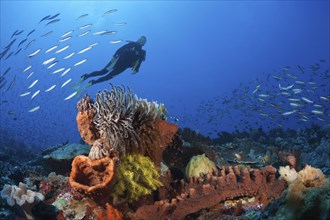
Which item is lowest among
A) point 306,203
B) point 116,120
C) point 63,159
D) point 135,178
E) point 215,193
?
point 306,203

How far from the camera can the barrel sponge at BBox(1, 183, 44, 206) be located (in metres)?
5.52

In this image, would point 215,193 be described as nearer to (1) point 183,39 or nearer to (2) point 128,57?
(2) point 128,57

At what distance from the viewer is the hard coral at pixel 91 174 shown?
4.57m

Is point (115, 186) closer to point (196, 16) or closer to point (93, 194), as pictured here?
point (93, 194)

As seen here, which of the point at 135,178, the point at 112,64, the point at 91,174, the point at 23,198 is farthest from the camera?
the point at 112,64

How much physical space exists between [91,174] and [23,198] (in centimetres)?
162

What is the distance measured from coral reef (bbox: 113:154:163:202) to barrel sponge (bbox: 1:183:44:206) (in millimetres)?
1731

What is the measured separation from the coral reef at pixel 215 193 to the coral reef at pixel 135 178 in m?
0.32

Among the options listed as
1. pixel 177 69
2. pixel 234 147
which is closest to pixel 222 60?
pixel 177 69

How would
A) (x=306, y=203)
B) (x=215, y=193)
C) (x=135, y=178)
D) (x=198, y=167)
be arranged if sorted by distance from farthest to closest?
1. (x=198, y=167)
2. (x=215, y=193)
3. (x=135, y=178)
4. (x=306, y=203)

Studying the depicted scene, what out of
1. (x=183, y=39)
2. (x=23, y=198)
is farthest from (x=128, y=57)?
(x=183, y=39)

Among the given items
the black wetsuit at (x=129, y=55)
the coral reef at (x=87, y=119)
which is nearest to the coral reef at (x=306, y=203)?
the coral reef at (x=87, y=119)

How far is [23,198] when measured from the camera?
551cm

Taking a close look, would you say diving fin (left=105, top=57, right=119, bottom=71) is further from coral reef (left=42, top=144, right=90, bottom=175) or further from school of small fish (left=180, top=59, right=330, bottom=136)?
school of small fish (left=180, top=59, right=330, bottom=136)
